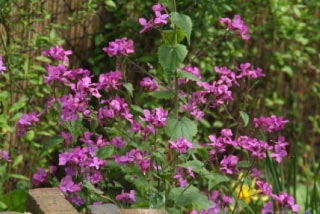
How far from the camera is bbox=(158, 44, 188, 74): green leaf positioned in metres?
3.04

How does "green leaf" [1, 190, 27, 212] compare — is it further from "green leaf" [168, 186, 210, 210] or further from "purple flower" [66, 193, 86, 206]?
"green leaf" [168, 186, 210, 210]

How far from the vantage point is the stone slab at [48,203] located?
2.82 m

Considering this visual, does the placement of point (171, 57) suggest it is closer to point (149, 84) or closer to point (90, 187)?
point (149, 84)

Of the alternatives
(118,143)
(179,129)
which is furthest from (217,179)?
(118,143)

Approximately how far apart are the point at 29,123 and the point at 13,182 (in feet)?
4.76

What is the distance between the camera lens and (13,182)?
4688 mm

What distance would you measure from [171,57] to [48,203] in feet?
2.42

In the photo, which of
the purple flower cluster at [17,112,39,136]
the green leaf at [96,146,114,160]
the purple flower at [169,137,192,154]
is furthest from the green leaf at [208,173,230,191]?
the purple flower cluster at [17,112,39,136]

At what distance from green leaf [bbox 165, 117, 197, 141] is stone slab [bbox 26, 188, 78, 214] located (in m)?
0.50

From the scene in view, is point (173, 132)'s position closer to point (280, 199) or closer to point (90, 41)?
point (280, 199)

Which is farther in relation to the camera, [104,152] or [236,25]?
[236,25]

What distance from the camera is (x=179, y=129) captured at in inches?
124

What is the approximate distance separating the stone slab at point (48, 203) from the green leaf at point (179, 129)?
0.50 metres

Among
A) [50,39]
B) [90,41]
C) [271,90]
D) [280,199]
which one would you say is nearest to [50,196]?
[280,199]
